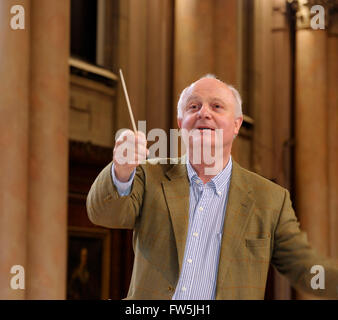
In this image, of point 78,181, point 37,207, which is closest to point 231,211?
point 37,207

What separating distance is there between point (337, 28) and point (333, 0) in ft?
1.89

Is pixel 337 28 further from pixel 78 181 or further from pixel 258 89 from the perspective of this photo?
pixel 78 181

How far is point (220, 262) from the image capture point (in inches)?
94.5

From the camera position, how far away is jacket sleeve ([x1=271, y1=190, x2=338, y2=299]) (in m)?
2.50

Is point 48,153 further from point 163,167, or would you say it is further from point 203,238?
point 203,238

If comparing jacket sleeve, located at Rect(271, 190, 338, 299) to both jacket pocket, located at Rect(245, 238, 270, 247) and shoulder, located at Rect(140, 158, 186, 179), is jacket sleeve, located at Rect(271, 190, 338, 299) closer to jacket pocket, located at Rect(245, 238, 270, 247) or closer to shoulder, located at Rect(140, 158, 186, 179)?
jacket pocket, located at Rect(245, 238, 270, 247)

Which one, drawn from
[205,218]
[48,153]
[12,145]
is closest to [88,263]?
[48,153]

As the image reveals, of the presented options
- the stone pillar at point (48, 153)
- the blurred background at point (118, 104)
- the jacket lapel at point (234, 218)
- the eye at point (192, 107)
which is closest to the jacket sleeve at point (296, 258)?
the jacket lapel at point (234, 218)

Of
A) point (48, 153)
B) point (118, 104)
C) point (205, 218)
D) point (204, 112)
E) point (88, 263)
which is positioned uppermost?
point (118, 104)

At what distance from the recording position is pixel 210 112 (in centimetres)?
247

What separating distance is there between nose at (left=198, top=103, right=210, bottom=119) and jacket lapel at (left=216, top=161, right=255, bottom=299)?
0.26 meters

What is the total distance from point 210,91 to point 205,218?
15.8 inches

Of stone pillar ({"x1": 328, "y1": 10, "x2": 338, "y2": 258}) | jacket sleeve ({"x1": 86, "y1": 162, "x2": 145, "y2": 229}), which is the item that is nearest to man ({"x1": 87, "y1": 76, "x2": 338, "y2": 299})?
jacket sleeve ({"x1": 86, "y1": 162, "x2": 145, "y2": 229})

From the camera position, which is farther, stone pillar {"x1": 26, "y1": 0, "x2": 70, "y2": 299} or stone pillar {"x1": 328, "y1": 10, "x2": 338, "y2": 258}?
stone pillar {"x1": 328, "y1": 10, "x2": 338, "y2": 258}
